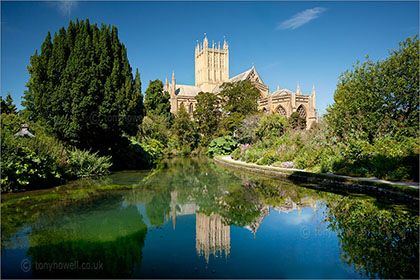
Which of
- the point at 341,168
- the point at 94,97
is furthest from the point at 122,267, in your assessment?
the point at 94,97

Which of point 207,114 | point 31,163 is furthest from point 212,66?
point 31,163

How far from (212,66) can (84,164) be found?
4939 centimetres

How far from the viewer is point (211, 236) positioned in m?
4.38

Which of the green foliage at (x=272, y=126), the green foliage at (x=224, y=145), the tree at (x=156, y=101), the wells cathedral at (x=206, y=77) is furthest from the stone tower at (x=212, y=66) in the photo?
the green foliage at (x=272, y=126)

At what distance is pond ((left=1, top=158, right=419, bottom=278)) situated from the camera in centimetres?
329

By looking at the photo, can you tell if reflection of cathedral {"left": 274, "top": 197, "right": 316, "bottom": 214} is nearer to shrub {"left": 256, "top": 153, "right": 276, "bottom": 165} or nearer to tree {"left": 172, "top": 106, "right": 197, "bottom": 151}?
shrub {"left": 256, "top": 153, "right": 276, "bottom": 165}

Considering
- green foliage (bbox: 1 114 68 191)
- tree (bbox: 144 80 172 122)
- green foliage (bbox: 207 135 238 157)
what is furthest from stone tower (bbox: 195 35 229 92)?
green foliage (bbox: 1 114 68 191)

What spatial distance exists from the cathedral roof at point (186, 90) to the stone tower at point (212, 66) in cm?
181

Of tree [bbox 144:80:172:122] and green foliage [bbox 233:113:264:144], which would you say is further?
tree [bbox 144:80:172:122]

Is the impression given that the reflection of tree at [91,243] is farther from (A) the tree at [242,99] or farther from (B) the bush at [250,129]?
(A) the tree at [242,99]

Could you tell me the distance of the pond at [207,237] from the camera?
10.8ft

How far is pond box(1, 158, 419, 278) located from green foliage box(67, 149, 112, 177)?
4.21 metres

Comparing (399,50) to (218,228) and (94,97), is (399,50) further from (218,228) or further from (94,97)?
(94,97)

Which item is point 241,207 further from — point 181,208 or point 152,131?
point 152,131
